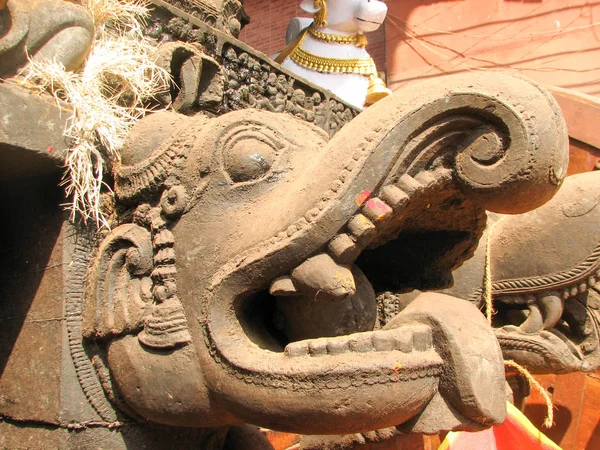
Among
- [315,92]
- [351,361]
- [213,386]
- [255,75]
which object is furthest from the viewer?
[315,92]

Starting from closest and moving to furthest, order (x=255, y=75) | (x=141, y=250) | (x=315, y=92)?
1. (x=141, y=250)
2. (x=255, y=75)
3. (x=315, y=92)

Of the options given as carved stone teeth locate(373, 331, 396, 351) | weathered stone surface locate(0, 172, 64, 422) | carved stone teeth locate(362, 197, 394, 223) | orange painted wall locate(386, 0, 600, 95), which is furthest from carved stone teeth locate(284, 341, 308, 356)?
orange painted wall locate(386, 0, 600, 95)

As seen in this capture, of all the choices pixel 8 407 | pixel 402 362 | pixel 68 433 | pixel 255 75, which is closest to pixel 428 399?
pixel 402 362

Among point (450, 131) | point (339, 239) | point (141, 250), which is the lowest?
point (141, 250)

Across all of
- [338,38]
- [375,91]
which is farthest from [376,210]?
[338,38]

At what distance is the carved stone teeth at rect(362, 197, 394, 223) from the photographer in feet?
3.19

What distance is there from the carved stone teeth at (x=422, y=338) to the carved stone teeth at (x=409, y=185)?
22 centimetres

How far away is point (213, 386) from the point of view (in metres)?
1.05

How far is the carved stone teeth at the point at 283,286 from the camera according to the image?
1.01 metres

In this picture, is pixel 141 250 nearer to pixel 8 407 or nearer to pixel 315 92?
pixel 8 407

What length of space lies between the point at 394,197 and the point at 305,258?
0.18 m

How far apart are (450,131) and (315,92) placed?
1145 millimetres

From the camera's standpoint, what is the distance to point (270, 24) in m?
7.26

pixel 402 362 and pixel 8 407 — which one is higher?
pixel 402 362
